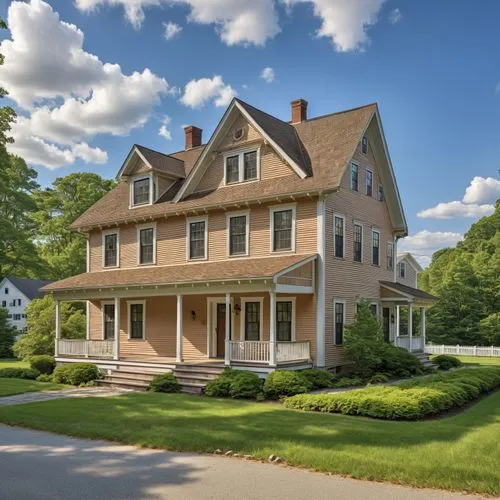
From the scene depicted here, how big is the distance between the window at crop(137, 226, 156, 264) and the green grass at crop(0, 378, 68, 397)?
6678 mm

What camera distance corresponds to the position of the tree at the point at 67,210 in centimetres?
4691

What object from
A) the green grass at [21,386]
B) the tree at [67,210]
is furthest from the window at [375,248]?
the tree at [67,210]

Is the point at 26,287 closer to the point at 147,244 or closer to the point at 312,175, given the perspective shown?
the point at 147,244

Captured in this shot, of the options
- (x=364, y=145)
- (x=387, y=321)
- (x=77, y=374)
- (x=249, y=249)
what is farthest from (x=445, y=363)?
(x=77, y=374)

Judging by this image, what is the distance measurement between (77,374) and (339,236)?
35.7 ft

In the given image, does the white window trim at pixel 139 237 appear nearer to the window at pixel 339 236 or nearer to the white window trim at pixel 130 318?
the white window trim at pixel 130 318

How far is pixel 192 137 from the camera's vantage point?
2806cm

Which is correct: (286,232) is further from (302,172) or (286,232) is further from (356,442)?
(356,442)

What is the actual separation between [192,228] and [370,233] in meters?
7.43

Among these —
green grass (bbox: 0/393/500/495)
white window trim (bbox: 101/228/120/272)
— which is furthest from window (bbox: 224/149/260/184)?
green grass (bbox: 0/393/500/495)

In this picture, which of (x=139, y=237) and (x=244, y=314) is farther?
(x=139, y=237)

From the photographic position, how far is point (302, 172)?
1977 cm

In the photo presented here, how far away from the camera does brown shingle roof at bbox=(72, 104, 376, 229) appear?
19406mm

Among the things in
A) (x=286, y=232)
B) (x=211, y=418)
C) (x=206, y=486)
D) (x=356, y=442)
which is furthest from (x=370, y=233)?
(x=206, y=486)
